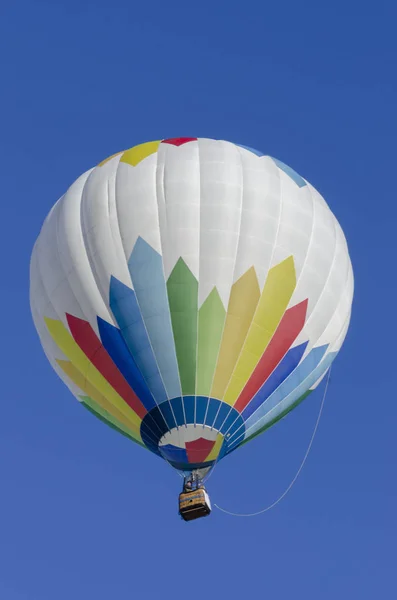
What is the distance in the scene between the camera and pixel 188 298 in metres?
37.1

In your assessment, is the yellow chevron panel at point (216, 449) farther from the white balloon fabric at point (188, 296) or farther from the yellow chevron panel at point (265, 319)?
the yellow chevron panel at point (265, 319)

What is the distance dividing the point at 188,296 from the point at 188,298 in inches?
1.3

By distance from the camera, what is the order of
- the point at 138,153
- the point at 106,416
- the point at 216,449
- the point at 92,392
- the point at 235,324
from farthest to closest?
the point at 138,153 → the point at 106,416 → the point at 92,392 → the point at 216,449 → the point at 235,324

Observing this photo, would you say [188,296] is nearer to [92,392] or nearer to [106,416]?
[92,392]

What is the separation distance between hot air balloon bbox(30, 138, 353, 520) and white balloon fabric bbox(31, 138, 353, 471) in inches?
0.9

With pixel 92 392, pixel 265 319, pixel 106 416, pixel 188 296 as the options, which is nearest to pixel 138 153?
pixel 188 296

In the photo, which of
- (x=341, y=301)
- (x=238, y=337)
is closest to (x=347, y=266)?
(x=341, y=301)

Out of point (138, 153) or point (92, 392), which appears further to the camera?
point (138, 153)

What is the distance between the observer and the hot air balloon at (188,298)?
3700cm

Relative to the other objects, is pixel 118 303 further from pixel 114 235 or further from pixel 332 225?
pixel 332 225

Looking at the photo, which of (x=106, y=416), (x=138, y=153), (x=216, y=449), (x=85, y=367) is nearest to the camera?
(x=216, y=449)

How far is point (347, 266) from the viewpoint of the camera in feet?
129

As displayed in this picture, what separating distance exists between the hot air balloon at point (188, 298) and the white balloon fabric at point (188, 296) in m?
0.02

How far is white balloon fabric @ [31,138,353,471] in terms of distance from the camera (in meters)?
37.0
